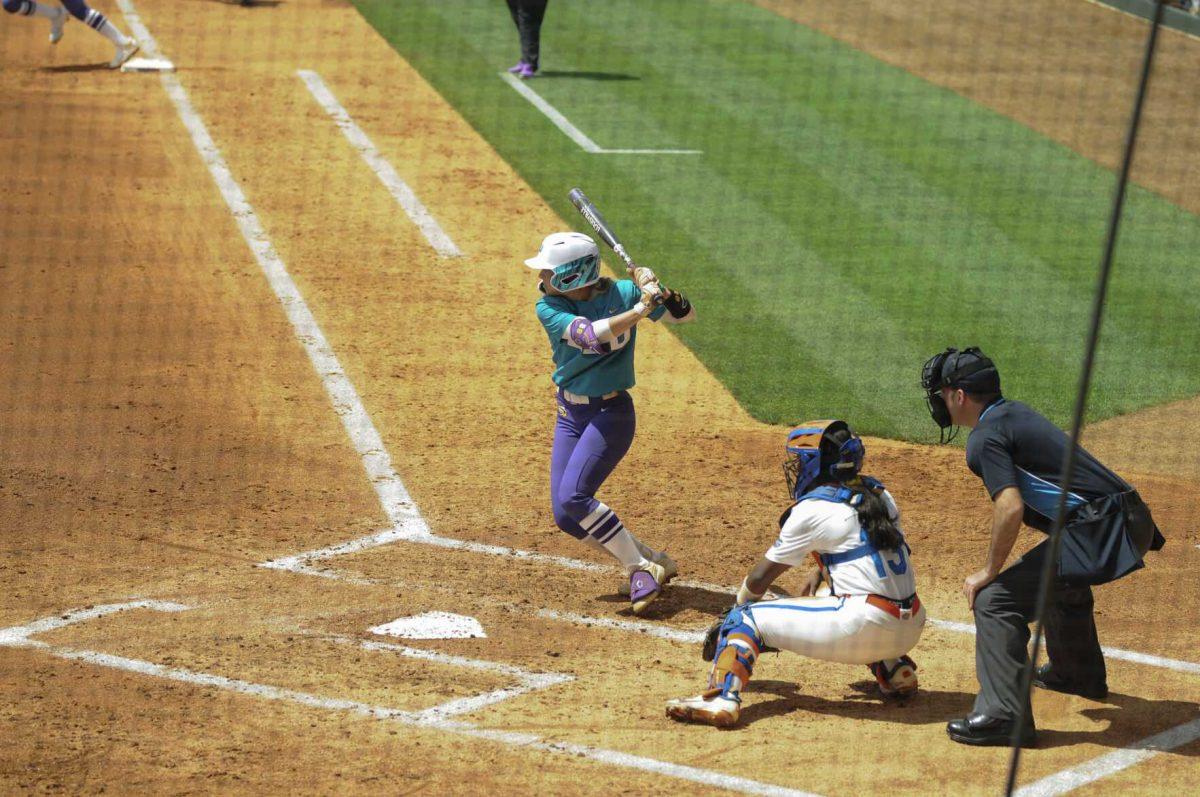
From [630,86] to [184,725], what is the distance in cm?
1435

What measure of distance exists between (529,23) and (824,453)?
541 inches

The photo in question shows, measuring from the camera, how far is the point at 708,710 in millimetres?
5906

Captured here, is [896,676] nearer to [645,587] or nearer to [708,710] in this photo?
[708,710]

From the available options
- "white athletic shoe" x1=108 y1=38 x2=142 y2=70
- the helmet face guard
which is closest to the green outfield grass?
the helmet face guard

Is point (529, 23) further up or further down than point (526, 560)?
further up

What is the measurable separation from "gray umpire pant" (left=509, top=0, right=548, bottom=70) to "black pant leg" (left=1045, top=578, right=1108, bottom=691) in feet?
44.8

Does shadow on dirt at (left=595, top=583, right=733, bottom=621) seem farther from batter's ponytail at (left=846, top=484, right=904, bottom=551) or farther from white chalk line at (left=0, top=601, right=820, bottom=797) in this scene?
batter's ponytail at (left=846, top=484, right=904, bottom=551)

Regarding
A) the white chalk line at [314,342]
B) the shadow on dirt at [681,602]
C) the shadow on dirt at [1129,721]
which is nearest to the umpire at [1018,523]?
the shadow on dirt at [1129,721]

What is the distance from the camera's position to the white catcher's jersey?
19.6 ft

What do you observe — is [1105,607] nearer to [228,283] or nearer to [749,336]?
[749,336]

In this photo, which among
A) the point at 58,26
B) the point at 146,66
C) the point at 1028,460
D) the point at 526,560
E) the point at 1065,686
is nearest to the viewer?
the point at 1028,460

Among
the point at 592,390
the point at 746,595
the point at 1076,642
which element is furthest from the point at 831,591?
the point at 592,390

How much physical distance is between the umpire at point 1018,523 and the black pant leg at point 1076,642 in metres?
0.21

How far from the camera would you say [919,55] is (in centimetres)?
2092
